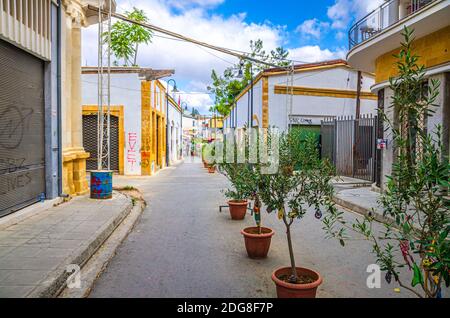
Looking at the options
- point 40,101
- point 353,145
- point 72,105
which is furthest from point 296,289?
point 353,145

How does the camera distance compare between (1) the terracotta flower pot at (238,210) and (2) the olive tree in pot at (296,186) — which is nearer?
A: (2) the olive tree in pot at (296,186)

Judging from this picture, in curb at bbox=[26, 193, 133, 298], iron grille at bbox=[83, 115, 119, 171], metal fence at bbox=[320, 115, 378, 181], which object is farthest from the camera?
iron grille at bbox=[83, 115, 119, 171]

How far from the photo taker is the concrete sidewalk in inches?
155

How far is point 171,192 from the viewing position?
12984 millimetres

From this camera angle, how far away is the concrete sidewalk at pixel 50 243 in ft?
12.9

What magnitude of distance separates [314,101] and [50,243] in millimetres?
17877

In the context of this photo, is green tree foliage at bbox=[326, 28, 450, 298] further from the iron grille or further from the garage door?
the iron grille

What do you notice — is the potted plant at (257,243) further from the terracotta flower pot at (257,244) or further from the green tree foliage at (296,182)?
the green tree foliage at (296,182)

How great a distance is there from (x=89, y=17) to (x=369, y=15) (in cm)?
866

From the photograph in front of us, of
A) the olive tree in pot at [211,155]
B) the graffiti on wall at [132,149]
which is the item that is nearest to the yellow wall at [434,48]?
the olive tree in pot at [211,155]

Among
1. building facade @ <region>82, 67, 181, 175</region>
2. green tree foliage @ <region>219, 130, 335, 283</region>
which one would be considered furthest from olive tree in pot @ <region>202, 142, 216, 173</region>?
green tree foliage @ <region>219, 130, 335, 283</region>

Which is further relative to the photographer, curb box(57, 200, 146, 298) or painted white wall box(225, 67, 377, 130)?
painted white wall box(225, 67, 377, 130)

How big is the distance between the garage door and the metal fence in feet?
37.6
